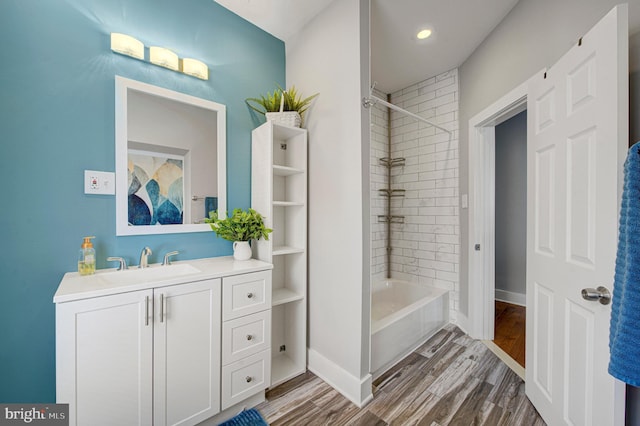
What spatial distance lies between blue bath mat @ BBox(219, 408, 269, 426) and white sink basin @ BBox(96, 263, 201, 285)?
0.92 meters

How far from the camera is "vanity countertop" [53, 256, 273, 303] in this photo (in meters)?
1.10

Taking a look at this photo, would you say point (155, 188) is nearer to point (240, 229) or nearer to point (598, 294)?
point (240, 229)

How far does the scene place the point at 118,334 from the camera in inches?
45.5

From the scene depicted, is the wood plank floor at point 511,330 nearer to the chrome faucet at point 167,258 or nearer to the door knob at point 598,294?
the door knob at point 598,294

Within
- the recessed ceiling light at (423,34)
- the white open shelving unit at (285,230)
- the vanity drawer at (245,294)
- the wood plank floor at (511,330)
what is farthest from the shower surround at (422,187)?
the vanity drawer at (245,294)

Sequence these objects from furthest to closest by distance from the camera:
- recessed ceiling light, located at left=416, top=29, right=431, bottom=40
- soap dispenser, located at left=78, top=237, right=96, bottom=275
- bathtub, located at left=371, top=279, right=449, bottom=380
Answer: recessed ceiling light, located at left=416, top=29, right=431, bottom=40
bathtub, located at left=371, top=279, right=449, bottom=380
soap dispenser, located at left=78, top=237, right=96, bottom=275

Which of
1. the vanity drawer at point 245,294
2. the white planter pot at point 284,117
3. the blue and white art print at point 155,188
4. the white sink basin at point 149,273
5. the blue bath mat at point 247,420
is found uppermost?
the white planter pot at point 284,117

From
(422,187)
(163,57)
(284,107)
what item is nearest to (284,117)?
(284,107)

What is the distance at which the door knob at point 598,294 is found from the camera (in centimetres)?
102

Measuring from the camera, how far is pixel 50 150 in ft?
4.38

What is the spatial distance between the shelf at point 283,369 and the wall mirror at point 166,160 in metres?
1.22

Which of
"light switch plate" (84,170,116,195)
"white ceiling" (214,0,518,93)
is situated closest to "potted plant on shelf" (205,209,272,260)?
"light switch plate" (84,170,116,195)

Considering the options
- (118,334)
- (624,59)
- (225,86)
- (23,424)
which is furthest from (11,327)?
(624,59)

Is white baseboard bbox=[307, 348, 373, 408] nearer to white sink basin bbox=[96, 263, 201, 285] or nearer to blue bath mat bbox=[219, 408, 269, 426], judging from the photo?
blue bath mat bbox=[219, 408, 269, 426]
